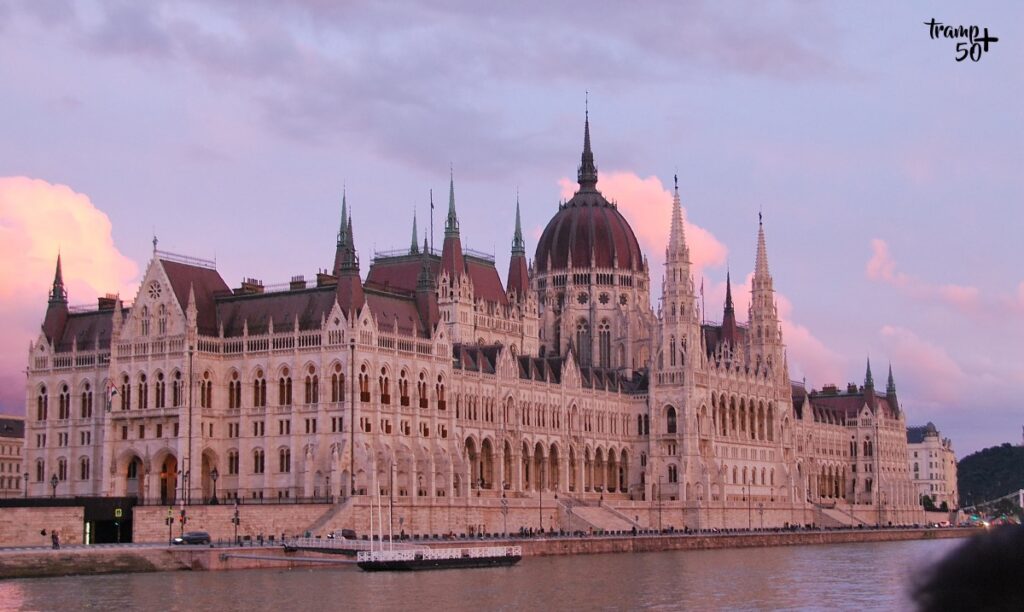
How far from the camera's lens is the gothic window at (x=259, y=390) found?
113 m

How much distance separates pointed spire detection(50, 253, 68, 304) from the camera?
123938 mm

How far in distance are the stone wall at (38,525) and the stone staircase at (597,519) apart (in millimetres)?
47939

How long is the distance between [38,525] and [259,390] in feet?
90.1

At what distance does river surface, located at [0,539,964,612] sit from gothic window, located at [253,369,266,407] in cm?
2732

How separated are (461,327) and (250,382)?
34.5m

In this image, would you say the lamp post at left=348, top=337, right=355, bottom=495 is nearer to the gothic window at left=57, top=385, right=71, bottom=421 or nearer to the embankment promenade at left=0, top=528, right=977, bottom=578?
the embankment promenade at left=0, top=528, right=977, bottom=578

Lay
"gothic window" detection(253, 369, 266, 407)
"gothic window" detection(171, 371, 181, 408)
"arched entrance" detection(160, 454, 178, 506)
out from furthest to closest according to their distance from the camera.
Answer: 1. "gothic window" detection(253, 369, 266, 407)
2. "gothic window" detection(171, 371, 181, 408)
3. "arched entrance" detection(160, 454, 178, 506)

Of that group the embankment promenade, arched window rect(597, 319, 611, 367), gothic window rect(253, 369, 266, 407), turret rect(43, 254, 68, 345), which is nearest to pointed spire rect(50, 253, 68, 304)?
turret rect(43, 254, 68, 345)

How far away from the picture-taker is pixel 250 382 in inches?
4446

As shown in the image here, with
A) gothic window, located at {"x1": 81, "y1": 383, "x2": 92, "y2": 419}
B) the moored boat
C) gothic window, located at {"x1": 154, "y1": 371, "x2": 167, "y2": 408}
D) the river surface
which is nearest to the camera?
the river surface

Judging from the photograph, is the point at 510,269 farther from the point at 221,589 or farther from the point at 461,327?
the point at 221,589

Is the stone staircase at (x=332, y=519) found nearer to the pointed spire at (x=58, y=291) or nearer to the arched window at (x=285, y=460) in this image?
the arched window at (x=285, y=460)

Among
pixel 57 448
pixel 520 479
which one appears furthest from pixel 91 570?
pixel 520 479

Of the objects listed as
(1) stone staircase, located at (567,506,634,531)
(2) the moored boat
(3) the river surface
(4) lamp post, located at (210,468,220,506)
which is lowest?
(3) the river surface
